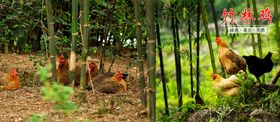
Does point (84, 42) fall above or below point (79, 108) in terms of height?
above

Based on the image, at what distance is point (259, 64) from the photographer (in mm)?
4281

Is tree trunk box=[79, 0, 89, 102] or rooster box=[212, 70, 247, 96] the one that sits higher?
tree trunk box=[79, 0, 89, 102]

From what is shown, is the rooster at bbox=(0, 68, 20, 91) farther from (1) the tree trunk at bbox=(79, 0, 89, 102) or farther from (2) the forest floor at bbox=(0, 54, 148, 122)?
(1) the tree trunk at bbox=(79, 0, 89, 102)

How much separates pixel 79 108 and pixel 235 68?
3.84ft

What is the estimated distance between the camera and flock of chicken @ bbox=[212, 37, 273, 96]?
427 centimetres

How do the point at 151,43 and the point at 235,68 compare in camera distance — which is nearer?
the point at 151,43

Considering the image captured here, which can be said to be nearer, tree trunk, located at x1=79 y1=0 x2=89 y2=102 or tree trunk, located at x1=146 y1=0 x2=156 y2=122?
tree trunk, located at x1=146 y1=0 x2=156 y2=122

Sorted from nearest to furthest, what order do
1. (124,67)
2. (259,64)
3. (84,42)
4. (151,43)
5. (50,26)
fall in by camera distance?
(151,43)
(259,64)
(84,42)
(50,26)
(124,67)

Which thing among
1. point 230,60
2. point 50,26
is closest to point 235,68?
point 230,60

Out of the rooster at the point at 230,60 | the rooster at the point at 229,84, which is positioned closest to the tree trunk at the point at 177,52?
the rooster at the point at 230,60

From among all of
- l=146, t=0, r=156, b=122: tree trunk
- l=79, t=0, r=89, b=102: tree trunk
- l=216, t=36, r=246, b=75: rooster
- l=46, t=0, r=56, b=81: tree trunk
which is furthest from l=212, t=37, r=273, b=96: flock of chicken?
l=46, t=0, r=56, b=81: tree trunk

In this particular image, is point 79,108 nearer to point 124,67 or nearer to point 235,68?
point 235,68

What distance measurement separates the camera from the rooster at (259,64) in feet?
14.0

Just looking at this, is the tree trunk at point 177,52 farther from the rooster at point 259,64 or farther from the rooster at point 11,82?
the rooster at point 11,82
